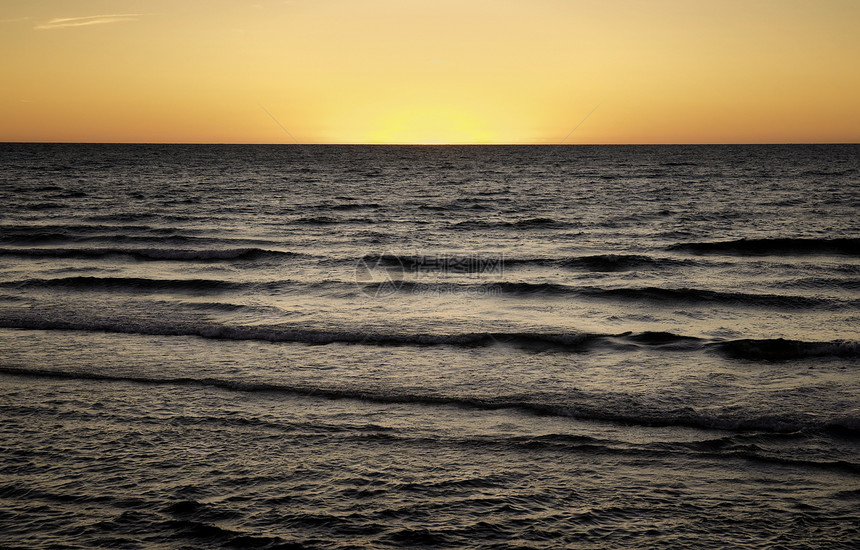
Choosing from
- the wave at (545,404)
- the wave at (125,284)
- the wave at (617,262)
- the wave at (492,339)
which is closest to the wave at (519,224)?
the wave at (617,262)

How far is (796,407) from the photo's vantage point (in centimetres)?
714

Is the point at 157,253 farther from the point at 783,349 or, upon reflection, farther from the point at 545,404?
the point at 783,349

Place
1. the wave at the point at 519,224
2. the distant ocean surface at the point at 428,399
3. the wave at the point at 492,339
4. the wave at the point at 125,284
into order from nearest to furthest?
1. the distant ocean surface at the point at 428,399
2. the wave at the point at 492,339
3. the wave at the point at 125,284
4. the wave at the point at 519,224

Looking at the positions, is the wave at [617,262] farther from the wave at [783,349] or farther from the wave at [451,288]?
the wave at [783,349]

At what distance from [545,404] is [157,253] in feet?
50.4

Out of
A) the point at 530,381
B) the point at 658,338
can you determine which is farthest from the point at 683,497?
the point at 658,338

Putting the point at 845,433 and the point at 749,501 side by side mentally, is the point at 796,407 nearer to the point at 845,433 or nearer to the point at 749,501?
the point at 845,433

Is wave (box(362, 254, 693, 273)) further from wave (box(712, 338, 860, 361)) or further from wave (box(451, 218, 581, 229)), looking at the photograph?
wave (box(451, 218, 581, 229))

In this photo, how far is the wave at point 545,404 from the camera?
6621mm

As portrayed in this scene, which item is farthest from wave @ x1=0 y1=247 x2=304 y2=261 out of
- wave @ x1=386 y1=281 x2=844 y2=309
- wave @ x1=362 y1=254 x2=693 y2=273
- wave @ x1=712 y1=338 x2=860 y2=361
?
wave @ x1=712 y1=338 x2=860 y2=361

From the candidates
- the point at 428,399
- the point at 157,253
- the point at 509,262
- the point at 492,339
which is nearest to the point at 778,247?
the point at 509,262

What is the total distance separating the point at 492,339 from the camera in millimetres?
10203

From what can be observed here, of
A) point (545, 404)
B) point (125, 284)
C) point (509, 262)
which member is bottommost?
point (545, 404)

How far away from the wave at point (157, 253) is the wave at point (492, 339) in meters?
7.65
